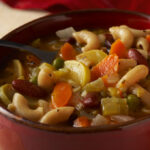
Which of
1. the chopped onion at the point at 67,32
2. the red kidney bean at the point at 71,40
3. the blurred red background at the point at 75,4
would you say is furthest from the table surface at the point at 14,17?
the red kidney bean at the point at 71,40

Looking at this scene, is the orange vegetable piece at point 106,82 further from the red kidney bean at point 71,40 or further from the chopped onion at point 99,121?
the red kidney bean at point 71,40

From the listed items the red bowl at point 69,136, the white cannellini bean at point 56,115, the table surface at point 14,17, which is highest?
the table surface at point 14,17

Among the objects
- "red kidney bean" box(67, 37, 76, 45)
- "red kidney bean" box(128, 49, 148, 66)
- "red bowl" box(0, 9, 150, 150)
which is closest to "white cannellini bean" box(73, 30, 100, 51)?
"red kidney bean" box(67, 37, 76, 45)

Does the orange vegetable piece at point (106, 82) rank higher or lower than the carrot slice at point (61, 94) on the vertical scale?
higher

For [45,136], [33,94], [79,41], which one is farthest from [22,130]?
[79,41]

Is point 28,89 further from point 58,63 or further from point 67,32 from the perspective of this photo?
point 67,32

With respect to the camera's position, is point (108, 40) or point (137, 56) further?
point (108, 40)

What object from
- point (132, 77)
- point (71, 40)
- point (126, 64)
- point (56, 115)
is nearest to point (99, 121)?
point (56, 115)
